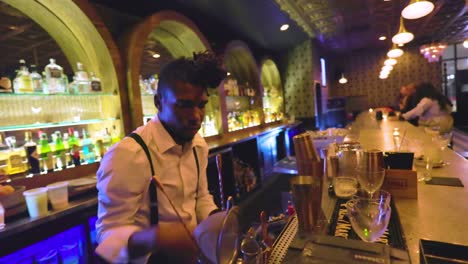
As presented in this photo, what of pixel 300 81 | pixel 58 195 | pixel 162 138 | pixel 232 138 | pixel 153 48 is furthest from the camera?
pixel 300 81

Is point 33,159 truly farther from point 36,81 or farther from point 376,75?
point 376,75

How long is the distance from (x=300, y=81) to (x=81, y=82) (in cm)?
576

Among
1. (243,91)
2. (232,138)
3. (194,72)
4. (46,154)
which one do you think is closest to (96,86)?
(46,154)

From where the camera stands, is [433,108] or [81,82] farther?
[433,108]

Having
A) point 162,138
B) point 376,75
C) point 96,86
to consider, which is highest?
point 376,75

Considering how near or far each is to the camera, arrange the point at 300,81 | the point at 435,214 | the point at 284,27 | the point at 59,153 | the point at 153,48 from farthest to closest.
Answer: the point at 300,81
the point at 284,27
the point at 153,48
the point at 59,153
the point at 435,214

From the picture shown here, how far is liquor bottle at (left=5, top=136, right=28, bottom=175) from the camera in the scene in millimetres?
1736

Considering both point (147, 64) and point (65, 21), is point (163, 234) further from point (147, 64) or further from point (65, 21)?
point (147, 64)

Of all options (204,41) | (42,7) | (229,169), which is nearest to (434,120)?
(229,169)

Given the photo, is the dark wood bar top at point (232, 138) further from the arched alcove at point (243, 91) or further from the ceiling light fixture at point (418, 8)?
the ceiling light fixture at point (418, 8)

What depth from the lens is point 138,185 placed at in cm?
107

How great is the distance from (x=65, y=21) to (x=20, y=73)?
60 centimetres

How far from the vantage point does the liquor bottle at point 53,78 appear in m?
2.00

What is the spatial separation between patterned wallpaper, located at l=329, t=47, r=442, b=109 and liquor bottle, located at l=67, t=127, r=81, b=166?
9.92m
